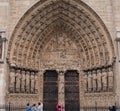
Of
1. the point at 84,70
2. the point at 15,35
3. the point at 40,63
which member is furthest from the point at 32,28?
the point at 84,70

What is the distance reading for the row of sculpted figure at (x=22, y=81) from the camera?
38.4 ft

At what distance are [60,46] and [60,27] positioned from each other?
3.37 feet

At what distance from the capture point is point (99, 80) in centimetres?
1224

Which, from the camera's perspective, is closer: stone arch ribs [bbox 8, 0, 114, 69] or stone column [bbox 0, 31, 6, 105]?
stone column [bbox 0, 31, 6, 105]

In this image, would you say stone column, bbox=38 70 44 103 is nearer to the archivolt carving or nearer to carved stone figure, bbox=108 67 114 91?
the archivolt carving

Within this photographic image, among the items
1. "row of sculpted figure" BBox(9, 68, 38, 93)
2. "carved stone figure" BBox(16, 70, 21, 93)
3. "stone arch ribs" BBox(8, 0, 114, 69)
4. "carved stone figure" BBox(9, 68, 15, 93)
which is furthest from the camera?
"stone arch ribs" BBox(8, 0, 114, 69)

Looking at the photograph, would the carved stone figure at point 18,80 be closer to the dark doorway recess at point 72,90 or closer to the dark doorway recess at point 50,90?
the dark doorway recess at point 50,90

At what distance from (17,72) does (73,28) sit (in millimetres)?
3784

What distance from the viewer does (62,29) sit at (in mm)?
13867

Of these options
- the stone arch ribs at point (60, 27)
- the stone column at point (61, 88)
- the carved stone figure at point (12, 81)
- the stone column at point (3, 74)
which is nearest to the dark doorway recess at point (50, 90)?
the stone column at point (61, 88)

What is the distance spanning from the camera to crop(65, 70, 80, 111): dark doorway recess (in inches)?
510

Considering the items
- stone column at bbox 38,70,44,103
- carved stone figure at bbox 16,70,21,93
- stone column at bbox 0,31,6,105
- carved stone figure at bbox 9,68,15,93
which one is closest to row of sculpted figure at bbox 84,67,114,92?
stone column at bbox 38,70,44,103

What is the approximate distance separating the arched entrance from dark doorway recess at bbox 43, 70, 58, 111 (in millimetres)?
236

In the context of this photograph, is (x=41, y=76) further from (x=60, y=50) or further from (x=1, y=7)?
(x=1, y=7)
